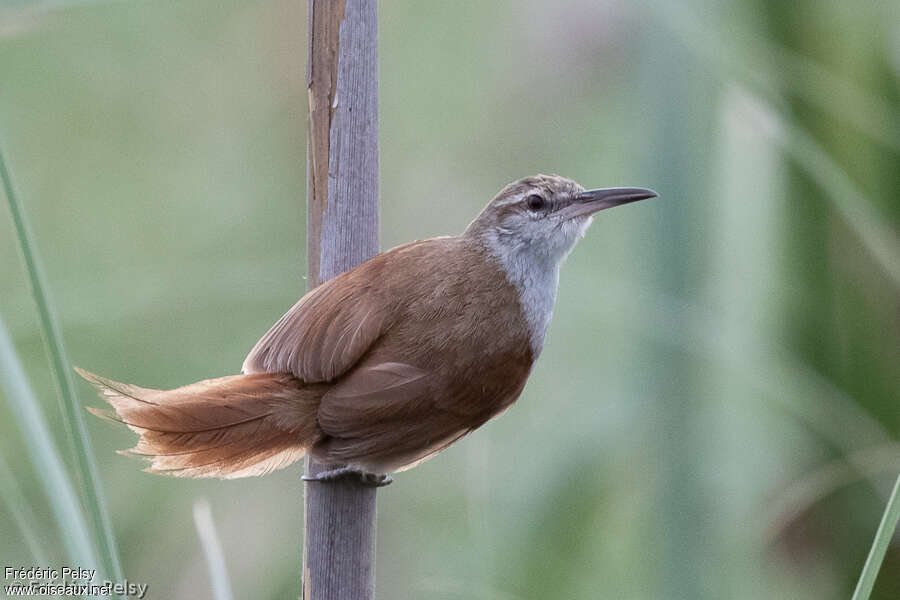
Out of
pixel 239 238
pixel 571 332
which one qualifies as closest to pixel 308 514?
pixel 571 332

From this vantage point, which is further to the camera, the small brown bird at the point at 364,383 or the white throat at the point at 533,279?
the white throat at the point at 533,279

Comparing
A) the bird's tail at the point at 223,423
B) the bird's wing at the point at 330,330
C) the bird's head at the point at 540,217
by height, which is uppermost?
the bird's head at the point at 540,217

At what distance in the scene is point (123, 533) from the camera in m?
2.57

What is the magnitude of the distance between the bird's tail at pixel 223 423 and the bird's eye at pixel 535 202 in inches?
18.3

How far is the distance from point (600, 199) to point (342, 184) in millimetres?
413

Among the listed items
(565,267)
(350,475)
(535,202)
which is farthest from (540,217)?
(565,267)

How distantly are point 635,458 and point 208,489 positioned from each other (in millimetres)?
1119

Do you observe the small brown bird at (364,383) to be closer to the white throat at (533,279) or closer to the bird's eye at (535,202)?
the white throat at (533,279)

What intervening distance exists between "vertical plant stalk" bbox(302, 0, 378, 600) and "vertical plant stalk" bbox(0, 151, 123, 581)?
41 cm

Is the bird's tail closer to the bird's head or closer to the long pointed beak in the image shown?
the bird's head

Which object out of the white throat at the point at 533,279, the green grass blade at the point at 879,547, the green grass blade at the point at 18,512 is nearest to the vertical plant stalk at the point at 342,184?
the white throat at the point at 533,279

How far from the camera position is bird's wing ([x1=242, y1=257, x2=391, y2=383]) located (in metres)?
1.21

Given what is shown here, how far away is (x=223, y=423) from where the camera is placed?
3.87 ft

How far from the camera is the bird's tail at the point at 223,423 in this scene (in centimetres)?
113
